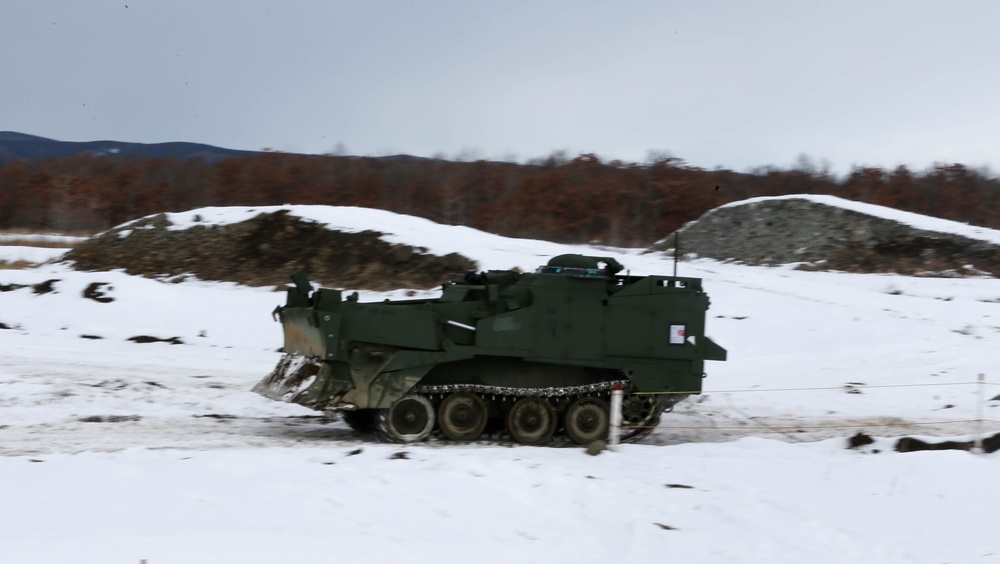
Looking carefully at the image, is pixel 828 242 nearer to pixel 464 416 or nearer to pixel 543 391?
pixel 543 391

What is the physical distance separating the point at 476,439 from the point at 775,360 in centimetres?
938

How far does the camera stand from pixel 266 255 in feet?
93.1

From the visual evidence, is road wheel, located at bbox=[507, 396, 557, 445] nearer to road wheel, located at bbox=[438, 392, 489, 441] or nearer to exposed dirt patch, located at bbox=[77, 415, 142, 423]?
road wheel, located at bbox=[438, 392, 489, 441]

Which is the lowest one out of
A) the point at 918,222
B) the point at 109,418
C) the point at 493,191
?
the point at 109,418

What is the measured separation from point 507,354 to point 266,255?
18061 millimetres

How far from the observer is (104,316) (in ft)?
70.0

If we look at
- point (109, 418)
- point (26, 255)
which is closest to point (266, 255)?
point (26, 255)

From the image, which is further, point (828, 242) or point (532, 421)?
point (828, 242)

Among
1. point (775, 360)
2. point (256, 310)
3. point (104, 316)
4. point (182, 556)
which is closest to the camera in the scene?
point (182, 556)

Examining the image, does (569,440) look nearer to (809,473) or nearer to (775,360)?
(809,473)

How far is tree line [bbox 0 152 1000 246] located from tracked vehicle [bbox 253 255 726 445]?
105 feet

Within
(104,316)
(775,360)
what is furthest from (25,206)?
(775,360)

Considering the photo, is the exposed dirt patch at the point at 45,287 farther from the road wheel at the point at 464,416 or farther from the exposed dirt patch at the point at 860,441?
the exposed dirt patch at the point at 860,441

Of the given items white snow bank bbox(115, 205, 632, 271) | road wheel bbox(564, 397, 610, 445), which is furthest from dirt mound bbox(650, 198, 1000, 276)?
road wheel bbox(564, 397, 610, 445)
